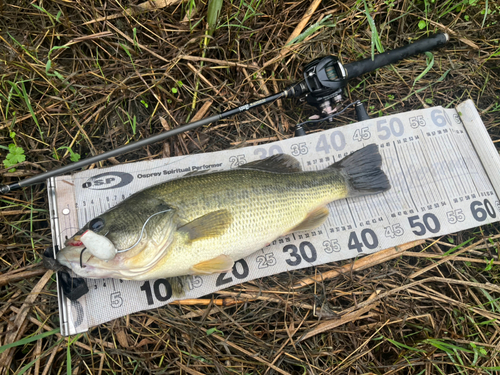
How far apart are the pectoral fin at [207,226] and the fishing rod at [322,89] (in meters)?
0.87

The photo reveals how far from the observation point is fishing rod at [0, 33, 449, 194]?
2.59 metres

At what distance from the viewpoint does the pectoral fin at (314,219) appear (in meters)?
2.57

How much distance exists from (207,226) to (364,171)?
151 centimetres

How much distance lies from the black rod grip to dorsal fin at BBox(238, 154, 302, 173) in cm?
100

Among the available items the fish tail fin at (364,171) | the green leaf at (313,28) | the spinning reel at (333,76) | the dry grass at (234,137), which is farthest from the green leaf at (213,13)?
the fish tail fin at (364,171)

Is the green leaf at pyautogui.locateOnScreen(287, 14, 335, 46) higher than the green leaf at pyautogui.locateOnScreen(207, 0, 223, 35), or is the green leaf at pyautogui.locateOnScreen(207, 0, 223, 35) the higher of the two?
the green leaf at pyautogui.locateOnScreen(207, 0, 223, 35)

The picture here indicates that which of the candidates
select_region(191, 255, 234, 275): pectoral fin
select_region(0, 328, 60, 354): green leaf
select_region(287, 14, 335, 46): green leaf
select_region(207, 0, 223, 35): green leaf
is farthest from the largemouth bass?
select_region(207, 0, 223, 35): green leaf

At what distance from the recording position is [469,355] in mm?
2619

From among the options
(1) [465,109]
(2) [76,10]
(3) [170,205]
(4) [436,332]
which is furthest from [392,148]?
(2) [76,10]

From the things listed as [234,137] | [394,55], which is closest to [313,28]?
[394,55]

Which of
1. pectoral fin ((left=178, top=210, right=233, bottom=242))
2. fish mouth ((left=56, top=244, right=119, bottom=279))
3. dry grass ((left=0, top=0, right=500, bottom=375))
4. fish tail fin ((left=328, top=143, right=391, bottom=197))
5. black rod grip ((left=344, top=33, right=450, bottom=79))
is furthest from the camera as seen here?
black rod grip ((left=344, top=33, right=450, bottom=79))

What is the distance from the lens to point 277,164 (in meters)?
2.64

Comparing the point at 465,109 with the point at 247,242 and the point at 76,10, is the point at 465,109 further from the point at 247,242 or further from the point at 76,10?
the point at 76,10

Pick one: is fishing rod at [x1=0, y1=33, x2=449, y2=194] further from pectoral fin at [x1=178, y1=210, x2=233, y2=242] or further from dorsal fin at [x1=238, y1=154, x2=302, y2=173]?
pectoral fin at [x1=178, y1=210, x2=233, y2=242]
